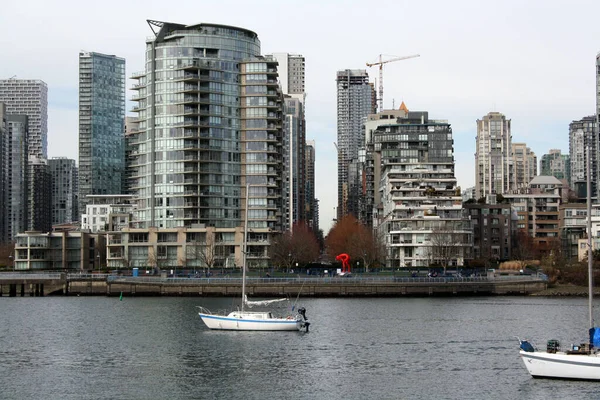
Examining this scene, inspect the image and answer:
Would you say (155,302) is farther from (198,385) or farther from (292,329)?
(198,385)

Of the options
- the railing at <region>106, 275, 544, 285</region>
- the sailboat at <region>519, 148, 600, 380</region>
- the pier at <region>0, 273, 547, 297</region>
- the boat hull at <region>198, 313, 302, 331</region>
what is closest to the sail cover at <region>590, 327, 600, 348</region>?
the sailboat at <region>519, 148, 600, 380</region>

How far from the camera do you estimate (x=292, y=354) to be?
9312cm

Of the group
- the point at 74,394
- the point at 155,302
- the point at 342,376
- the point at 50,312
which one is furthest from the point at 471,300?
the point at 74,394

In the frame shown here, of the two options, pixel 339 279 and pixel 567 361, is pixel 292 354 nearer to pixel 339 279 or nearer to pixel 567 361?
pixel 567 361

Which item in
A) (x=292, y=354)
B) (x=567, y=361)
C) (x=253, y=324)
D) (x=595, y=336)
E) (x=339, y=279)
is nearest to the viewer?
(x=567, y=361)

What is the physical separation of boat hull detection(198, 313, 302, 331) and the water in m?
1.69

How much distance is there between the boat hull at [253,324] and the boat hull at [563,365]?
4138cm

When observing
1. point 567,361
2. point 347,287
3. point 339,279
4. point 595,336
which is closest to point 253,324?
point 567,361

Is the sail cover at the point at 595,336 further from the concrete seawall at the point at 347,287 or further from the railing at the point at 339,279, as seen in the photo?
the railing at the point at 339,279

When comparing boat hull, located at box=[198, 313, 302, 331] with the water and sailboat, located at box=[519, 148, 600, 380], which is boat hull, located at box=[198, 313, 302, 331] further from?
sailboat, located at box=[519, 148, 600, 380]

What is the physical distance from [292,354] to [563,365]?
2831 cm

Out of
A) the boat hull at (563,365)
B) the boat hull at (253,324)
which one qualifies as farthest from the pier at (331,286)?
the boat hull at (563,365)

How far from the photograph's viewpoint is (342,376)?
80125mm

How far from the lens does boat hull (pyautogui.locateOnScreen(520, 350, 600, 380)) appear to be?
238ft
